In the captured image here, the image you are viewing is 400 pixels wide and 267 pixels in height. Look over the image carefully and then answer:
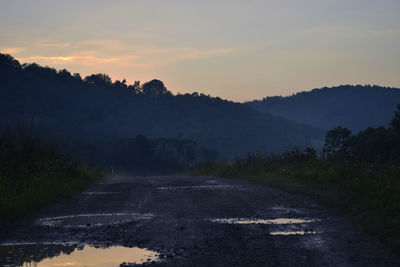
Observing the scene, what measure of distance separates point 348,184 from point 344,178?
137 cm

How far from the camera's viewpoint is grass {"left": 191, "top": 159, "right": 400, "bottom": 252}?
348 inches

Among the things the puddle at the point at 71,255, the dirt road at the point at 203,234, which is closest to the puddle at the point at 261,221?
the dirt road at the point at 203,234

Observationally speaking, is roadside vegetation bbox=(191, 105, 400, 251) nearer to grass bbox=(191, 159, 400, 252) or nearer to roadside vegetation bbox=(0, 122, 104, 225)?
grass bbox=(191, 159, 400, 252)

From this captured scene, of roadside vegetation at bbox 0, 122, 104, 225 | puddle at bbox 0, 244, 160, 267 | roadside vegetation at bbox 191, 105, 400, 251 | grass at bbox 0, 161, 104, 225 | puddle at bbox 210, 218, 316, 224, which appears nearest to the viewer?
puddle at bbox 0, 244, 160, 267

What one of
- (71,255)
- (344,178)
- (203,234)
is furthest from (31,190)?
(344,178)

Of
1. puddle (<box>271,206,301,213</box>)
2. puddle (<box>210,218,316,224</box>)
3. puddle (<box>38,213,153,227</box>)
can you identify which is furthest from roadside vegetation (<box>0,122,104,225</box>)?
puddle (<box>271,206,301,213</box>)

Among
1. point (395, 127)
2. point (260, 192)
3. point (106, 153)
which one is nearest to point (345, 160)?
point (260, 192)

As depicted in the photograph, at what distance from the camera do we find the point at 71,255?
7.05 m

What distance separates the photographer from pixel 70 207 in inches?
513

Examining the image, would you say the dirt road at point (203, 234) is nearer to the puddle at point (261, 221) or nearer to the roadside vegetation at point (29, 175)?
the puddle at point (261, 221)

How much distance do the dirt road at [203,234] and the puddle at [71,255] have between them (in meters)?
0.02

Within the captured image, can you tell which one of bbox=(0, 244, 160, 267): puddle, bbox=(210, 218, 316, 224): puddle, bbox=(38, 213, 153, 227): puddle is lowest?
bbox=(210, 218, 316, 224): puddle

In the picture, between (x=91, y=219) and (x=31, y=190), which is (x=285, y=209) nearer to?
(x=91, y=219)

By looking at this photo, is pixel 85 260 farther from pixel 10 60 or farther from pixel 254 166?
pixel 10 60
